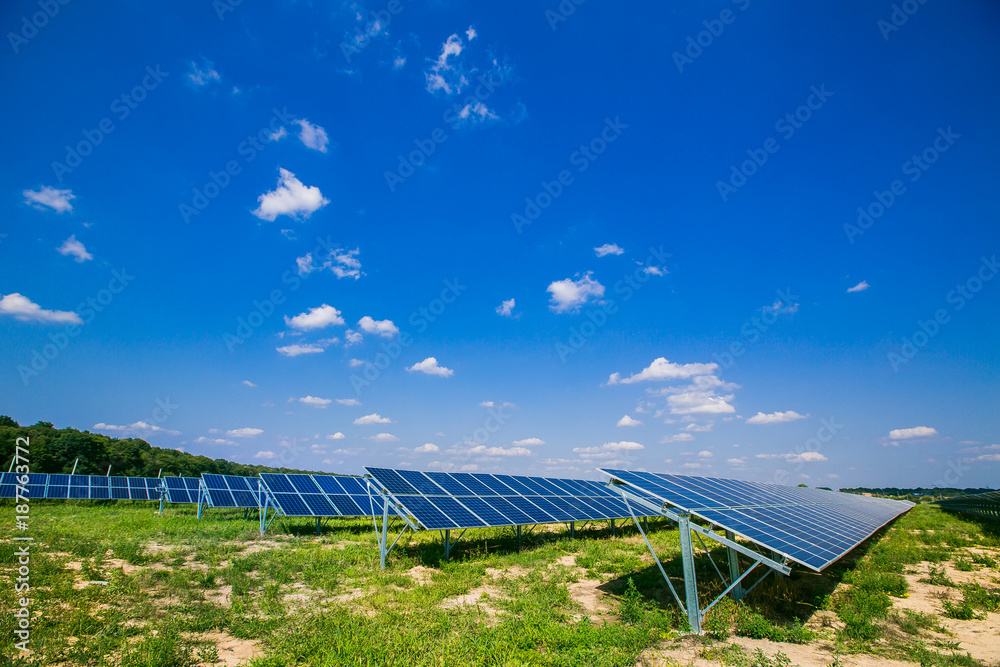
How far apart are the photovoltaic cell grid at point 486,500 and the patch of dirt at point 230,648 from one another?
7441 mm

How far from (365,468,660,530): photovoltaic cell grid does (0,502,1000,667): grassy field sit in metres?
1.86

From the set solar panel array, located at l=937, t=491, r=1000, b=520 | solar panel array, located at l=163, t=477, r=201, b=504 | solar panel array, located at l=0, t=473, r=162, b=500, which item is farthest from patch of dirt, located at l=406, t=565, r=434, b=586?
solar panel array, located at l=937, t=491, r=1000, b=520

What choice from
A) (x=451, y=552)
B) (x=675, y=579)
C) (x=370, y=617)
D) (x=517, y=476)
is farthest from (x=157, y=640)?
(x=517, y=476)

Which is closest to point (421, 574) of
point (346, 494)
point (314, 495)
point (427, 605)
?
point (427, 605)

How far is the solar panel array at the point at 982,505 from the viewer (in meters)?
35.6

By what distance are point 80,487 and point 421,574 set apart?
3513 centimetres

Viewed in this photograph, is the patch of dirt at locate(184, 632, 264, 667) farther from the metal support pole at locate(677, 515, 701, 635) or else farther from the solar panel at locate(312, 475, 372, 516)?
the solar panel at locate(312, 475, 372, 516)

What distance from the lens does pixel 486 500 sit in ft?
73.6

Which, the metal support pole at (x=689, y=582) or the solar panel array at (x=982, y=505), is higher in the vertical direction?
the metal support pole at (x=689, y=582)

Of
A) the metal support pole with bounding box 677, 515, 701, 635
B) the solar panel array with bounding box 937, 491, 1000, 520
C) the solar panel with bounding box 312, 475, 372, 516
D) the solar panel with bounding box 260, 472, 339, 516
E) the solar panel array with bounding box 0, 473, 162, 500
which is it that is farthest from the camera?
the solar panel array with bounding box 937, 491, 1000, 520

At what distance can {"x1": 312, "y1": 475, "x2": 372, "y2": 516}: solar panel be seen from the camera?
26.5 m

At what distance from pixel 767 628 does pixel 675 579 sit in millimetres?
5820

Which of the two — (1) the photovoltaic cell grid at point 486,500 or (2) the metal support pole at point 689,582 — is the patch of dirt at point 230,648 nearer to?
(1) the photovoltaic cell grid at point 486,500

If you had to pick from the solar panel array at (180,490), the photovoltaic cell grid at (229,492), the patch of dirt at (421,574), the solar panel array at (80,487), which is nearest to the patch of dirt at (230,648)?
the patch of dirt at (421,574)
